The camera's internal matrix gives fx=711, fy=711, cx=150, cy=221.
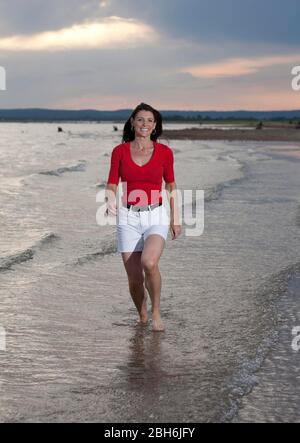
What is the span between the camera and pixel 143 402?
5.17 metres

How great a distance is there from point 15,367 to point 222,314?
268 centimetres

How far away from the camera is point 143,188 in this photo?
6.61 m

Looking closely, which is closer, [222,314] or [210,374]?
[210,374]

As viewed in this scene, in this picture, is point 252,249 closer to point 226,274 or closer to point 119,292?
point 226,274

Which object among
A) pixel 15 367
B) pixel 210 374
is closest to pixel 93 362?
pixel 15 367

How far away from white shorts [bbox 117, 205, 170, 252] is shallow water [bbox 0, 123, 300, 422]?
37.5 inches

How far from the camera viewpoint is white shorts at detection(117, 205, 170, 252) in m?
6.71

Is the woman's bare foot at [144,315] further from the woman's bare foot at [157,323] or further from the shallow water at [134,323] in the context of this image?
the woman's bare foot at [157,323]

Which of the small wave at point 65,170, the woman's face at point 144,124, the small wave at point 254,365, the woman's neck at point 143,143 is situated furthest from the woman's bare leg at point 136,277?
the small wave at point 65,170

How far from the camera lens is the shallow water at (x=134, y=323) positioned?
520 cm

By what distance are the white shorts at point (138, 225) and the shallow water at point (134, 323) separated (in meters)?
0.95

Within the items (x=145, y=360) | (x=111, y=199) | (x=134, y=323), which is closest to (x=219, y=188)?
(x=134, y=323)

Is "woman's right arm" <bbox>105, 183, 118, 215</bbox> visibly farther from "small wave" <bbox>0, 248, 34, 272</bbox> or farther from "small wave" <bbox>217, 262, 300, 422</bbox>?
"small wave" <bbox>0, 248, 34, 272</bbox>
